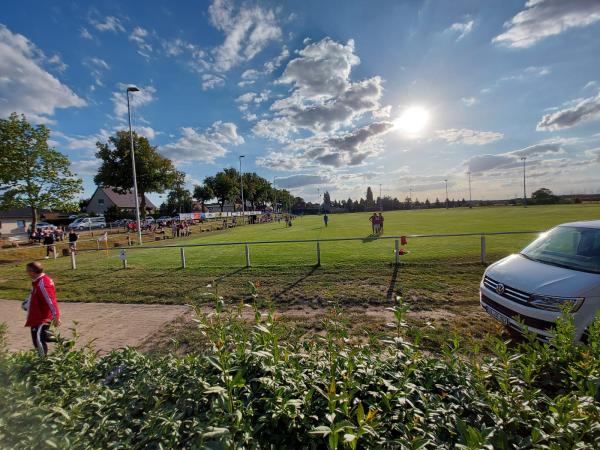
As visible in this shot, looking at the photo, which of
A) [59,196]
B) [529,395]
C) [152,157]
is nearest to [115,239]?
[59,196]

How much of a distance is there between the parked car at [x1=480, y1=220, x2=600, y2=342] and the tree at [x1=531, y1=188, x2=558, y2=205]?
94680 mm

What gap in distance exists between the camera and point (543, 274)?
4121 mm

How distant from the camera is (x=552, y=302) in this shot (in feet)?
12.1

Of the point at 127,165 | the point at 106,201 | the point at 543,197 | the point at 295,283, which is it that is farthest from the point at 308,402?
the point at 543,197

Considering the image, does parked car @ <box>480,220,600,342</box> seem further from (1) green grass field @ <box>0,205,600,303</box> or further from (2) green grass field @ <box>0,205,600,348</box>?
(1) green grass field @ <box>0,205,600,303</box>

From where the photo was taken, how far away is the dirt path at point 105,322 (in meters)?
5.59

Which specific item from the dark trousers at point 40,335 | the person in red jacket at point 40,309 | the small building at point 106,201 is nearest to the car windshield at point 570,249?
the person in red jacket at point 40,309

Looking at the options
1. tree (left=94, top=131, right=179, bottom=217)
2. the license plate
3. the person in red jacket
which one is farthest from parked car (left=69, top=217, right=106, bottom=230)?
the license plate

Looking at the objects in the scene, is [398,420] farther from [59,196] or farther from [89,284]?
[59,196]

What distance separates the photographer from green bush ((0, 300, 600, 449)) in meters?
1.42

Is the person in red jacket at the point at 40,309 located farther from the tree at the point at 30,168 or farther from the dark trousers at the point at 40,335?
the tree at the point at 30,168

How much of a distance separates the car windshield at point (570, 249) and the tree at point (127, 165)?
4529 cm

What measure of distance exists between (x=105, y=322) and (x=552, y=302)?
8.76 metres

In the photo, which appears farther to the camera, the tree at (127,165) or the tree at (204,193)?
the tree at (204,193)
